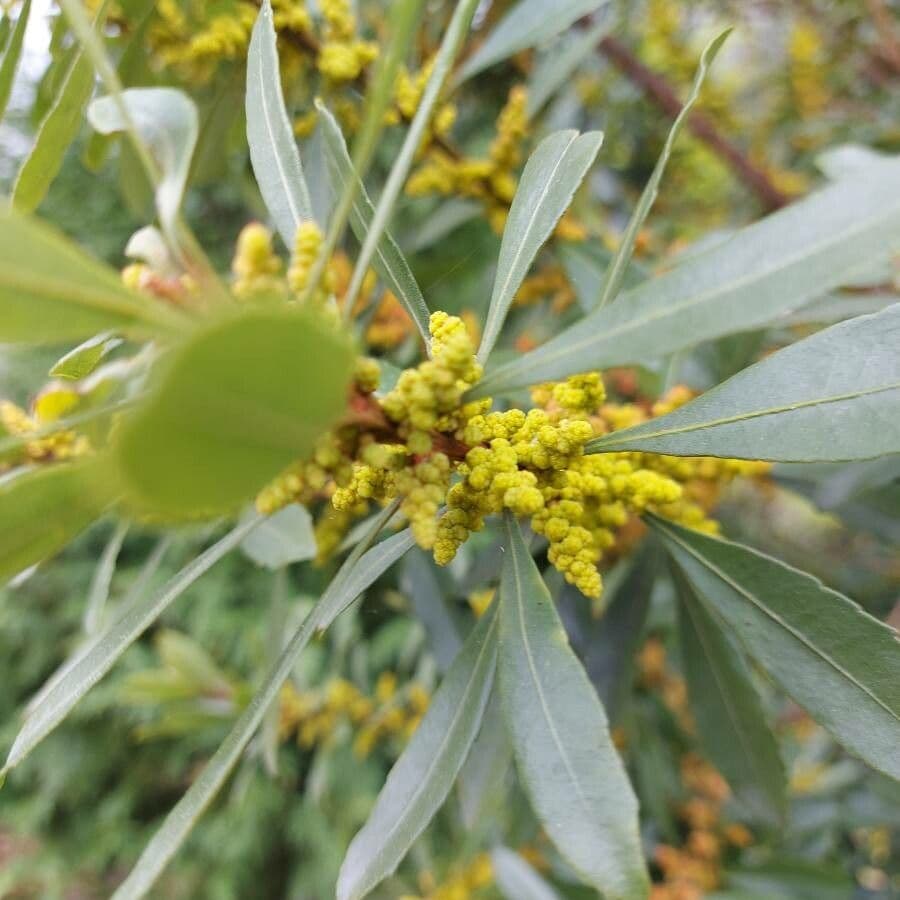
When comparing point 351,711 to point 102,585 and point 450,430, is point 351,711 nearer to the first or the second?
point 102,585

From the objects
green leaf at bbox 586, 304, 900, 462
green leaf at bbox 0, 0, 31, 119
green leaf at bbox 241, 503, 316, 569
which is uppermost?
green leaf at bbox 0, 0, 31, 119

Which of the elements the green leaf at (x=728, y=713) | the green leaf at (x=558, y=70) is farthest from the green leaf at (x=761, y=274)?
the green leaf at (x=558, y=70)

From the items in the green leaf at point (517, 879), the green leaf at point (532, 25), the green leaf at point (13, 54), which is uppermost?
the green leaf at point (13, 54)

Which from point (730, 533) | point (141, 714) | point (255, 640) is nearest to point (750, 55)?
point (730, 533)

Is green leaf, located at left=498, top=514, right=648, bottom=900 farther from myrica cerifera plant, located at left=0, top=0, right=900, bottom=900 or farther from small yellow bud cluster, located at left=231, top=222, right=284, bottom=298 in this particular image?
small yellow bud cluster, located at left=231, top=222, right=284, bottom=298

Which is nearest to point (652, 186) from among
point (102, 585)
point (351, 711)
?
point (102, 585)

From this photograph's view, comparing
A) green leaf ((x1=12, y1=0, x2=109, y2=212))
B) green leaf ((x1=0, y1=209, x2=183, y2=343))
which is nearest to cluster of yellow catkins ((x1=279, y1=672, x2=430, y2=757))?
green leaf ((x1=12, y1=0, x2=109, y2=212))

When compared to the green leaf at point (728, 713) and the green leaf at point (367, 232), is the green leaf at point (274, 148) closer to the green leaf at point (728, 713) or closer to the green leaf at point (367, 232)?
the green leaf at point (367, 232)
